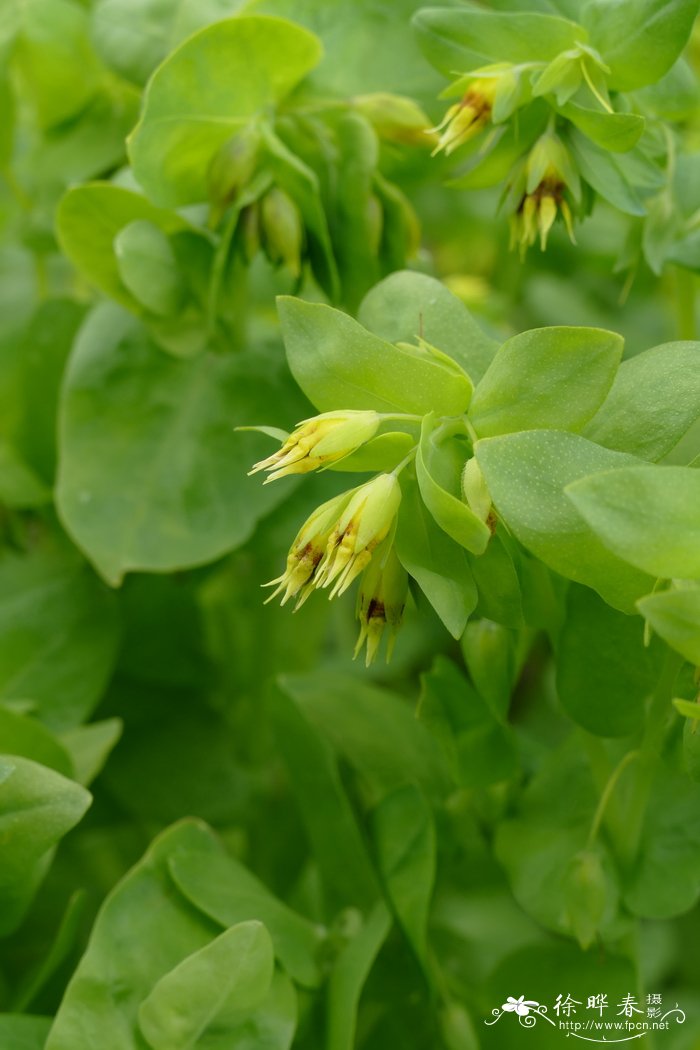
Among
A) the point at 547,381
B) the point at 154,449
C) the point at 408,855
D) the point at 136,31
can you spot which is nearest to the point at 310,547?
the point at 547,381

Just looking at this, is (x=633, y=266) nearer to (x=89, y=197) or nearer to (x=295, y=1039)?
(x=89, y=197)

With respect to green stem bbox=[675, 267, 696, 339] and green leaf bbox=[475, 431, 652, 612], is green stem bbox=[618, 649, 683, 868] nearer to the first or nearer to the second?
green leaf bbox=[475, 431, 652, 612]

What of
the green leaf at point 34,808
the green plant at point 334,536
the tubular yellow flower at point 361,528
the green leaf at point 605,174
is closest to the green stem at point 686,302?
the green plant at point 334,536

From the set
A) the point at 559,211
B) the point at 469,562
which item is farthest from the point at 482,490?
the point at 559,211

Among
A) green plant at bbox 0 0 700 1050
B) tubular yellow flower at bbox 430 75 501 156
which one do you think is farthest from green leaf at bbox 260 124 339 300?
tubular yellow flower at bbox 430 75 501 156

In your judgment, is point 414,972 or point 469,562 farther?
point 414,972

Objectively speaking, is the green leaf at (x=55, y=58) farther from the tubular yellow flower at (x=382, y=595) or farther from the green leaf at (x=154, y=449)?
the tubular yellow flower at (x=382, y=595)
